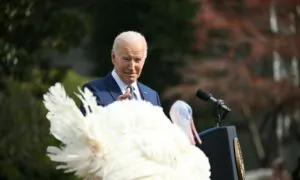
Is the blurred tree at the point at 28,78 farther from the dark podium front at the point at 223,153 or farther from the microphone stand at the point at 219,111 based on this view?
the dark podium front at the point at 223,153

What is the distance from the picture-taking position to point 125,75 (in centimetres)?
582

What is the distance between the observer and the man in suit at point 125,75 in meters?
5.66

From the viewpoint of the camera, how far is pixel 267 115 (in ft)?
52.8

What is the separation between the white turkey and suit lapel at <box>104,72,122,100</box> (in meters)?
0.50

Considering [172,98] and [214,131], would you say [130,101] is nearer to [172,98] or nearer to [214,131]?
[214,131]

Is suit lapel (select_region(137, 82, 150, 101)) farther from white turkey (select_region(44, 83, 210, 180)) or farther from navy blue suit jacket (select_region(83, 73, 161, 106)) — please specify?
white turkey (select_region(44, 83, 210, 180))

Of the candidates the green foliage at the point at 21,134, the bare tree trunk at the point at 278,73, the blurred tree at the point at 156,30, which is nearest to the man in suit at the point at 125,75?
the green foliage at the point at 21,134

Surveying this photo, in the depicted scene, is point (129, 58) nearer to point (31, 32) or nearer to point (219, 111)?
point (219, 111)

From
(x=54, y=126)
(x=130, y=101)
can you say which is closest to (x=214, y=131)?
(x=130, y=101)

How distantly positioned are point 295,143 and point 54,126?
12.6 meters

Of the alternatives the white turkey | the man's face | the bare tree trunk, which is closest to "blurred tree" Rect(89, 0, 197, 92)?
the bare tree trunk

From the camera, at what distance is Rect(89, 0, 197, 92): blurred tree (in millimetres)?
16719

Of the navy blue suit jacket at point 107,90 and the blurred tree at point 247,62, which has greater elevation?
the blurred tree at point 247,62

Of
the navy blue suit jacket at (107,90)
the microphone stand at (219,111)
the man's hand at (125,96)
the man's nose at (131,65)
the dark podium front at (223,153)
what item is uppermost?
the man's nose at (131,65)
